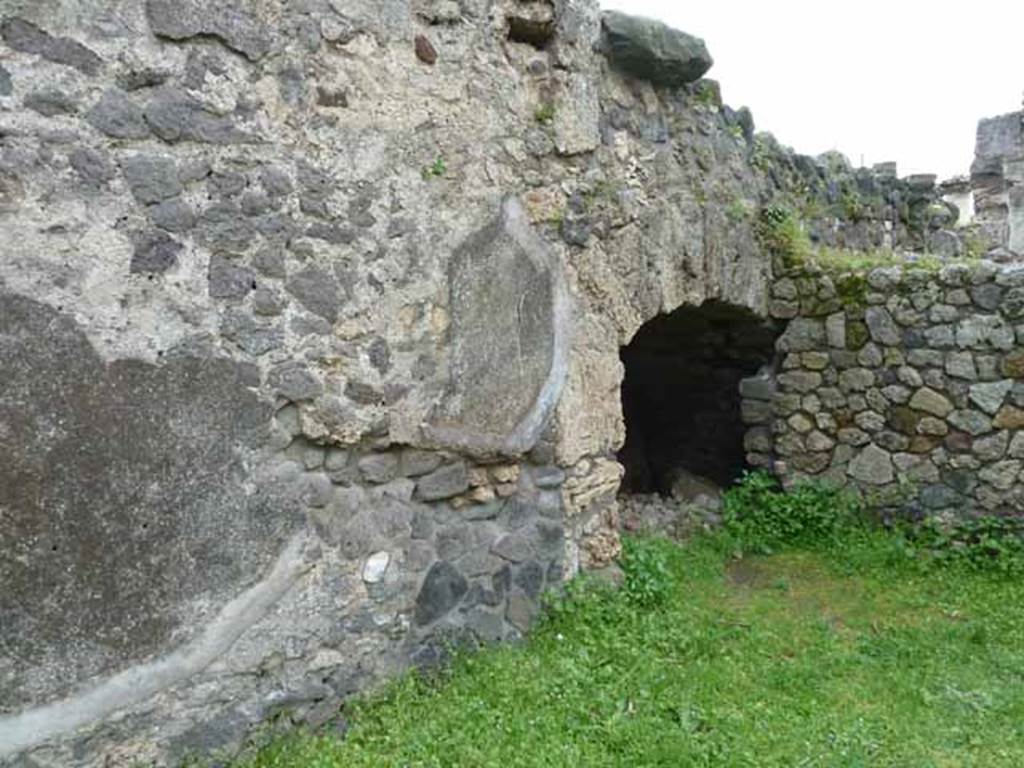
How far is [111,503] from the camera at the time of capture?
2.45 m

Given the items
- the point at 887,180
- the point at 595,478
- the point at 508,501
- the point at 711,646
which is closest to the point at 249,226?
the point at 508,501

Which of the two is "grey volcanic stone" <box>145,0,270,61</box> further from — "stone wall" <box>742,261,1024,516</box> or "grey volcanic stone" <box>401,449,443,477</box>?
"stone wall" <box>742,261,1024,516</box>

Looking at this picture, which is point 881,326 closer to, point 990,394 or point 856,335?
point 856,335

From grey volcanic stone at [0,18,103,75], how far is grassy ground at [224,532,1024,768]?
2065 mm

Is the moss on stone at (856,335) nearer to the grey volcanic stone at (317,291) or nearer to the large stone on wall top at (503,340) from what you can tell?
the large stone on wall top at (503,340)

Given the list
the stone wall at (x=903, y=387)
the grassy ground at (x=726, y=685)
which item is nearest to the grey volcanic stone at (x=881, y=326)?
the stone wall at (x=903, y=387)

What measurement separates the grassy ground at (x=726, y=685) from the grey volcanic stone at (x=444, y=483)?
2.05ft

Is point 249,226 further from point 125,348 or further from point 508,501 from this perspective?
point 508,501

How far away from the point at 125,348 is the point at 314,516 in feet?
2.66

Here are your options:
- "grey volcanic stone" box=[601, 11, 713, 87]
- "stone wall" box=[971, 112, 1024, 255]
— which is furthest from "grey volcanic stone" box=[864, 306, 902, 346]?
"stone wall" box=[971, 112, 1024, 255]

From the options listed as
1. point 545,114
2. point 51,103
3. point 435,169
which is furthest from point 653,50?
point 51,103

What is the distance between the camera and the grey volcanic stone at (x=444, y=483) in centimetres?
324

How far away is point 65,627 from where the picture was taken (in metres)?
2.38

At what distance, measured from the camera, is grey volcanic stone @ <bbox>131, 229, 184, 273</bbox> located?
98.0 inches
